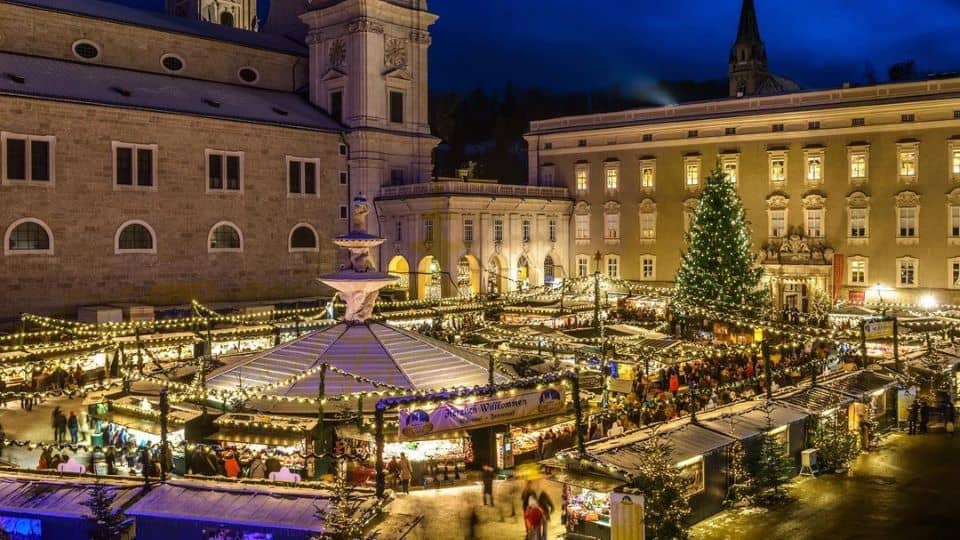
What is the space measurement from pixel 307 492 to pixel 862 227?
4157 centimetres

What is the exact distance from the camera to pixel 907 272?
155 feet

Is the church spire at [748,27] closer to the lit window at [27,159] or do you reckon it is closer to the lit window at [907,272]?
the lit window at [907,272]

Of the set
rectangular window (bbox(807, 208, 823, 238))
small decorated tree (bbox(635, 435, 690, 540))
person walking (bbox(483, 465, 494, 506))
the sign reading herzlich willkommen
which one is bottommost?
person walking (bbox(483, 465, 494, 506))

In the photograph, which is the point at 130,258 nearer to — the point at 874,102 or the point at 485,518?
the point at 485,518

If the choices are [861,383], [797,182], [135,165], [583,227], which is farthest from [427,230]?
[861,383]

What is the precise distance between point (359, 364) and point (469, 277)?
33.5 metres

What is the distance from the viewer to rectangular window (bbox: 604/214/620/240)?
5719 centimetres

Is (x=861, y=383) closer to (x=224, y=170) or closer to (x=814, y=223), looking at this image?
(x=814, y=223)

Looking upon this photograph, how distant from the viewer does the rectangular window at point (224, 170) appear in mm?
47156

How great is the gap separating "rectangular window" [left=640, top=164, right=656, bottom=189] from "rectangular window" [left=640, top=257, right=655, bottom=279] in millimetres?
4429

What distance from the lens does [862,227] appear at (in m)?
48.6

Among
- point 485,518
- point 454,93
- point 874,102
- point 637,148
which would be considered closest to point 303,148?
point 637,148

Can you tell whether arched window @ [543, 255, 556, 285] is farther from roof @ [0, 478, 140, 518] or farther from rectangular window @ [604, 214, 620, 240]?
roof @ [0, 478, 140, 518]

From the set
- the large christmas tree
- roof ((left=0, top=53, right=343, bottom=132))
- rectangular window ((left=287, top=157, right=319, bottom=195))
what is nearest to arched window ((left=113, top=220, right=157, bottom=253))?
roof ((left=0, top=53, right=343, bottom=132))
